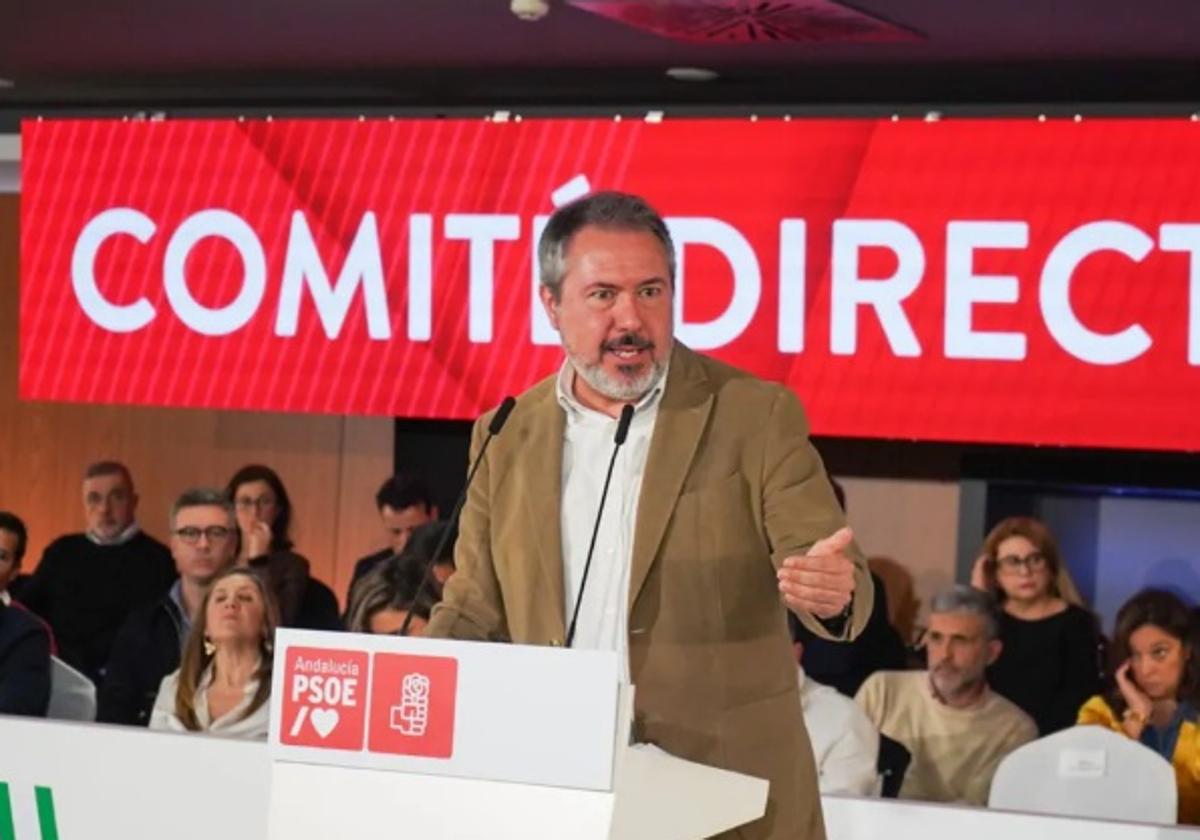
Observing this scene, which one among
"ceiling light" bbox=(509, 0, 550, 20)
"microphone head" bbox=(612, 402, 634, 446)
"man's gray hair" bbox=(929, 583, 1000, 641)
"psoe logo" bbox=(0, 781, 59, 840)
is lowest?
"psoe logo" bbox=(0, 781, 59, 840)

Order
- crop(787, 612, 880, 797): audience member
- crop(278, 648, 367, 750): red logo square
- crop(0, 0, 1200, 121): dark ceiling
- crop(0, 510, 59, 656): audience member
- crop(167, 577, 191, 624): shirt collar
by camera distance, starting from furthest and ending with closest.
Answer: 1. crop(0, 510, 59, 656): audience member
2. crop(0, 0, 1200, 121): dark ceiling
3. crop(167, 577, 191, 624): shirt collar
4. crop(787, 612, 880, 797): audience member
5. crop(278, 648, 367, 750): red logo square

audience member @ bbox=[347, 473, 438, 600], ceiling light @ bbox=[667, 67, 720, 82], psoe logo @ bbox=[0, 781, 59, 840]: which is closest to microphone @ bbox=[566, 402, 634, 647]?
psoe logo @ bbox=[0, 781, 59, 840]

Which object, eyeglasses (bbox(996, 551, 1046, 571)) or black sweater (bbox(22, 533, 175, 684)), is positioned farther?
black sweater (bbox(22, 533, 175, 684))

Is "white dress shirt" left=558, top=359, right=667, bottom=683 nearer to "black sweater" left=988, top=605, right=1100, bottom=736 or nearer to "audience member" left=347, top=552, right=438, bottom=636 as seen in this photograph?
"audience member" left=347, top=552, right=438, bottom=636

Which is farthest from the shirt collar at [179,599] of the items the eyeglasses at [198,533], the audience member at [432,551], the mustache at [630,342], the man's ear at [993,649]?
the mustache at [630,342]

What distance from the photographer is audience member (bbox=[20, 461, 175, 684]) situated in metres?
6.39

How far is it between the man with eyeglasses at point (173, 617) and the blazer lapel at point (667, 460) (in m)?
2.92

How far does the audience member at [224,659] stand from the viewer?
4656mm

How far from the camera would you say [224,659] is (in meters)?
4.71

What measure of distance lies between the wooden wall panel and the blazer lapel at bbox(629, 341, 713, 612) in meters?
5.81

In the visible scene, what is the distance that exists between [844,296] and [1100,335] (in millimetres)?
630

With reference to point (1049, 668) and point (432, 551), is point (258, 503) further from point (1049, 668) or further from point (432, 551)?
point (1049, 668)

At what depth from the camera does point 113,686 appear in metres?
5.11

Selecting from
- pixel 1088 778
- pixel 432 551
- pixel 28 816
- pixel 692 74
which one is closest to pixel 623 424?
pixel 28 816
